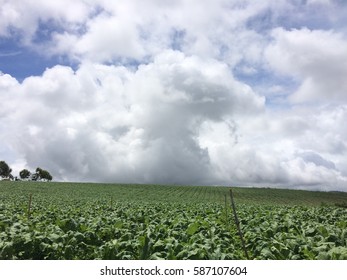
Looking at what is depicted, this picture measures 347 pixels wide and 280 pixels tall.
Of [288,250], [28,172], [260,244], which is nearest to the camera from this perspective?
[288,250]

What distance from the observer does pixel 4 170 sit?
500 ft

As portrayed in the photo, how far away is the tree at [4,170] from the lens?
15175cm

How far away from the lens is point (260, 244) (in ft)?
34.4

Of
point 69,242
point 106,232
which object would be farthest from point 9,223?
point 69,242

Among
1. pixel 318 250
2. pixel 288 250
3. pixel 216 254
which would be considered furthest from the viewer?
pixel 288 250

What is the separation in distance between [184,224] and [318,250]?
7.14 meters

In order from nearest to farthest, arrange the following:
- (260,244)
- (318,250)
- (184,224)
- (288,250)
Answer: (318,250) < (288,250) < (260,244) < (184,224)

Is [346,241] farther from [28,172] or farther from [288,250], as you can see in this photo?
[28,172]

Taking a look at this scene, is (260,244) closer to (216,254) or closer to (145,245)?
(216,254)

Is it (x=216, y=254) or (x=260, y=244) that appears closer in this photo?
(x=216, y=254)

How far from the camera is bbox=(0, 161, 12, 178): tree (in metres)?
152

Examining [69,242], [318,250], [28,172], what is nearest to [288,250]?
[318,250]

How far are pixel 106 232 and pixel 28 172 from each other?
179096mm
